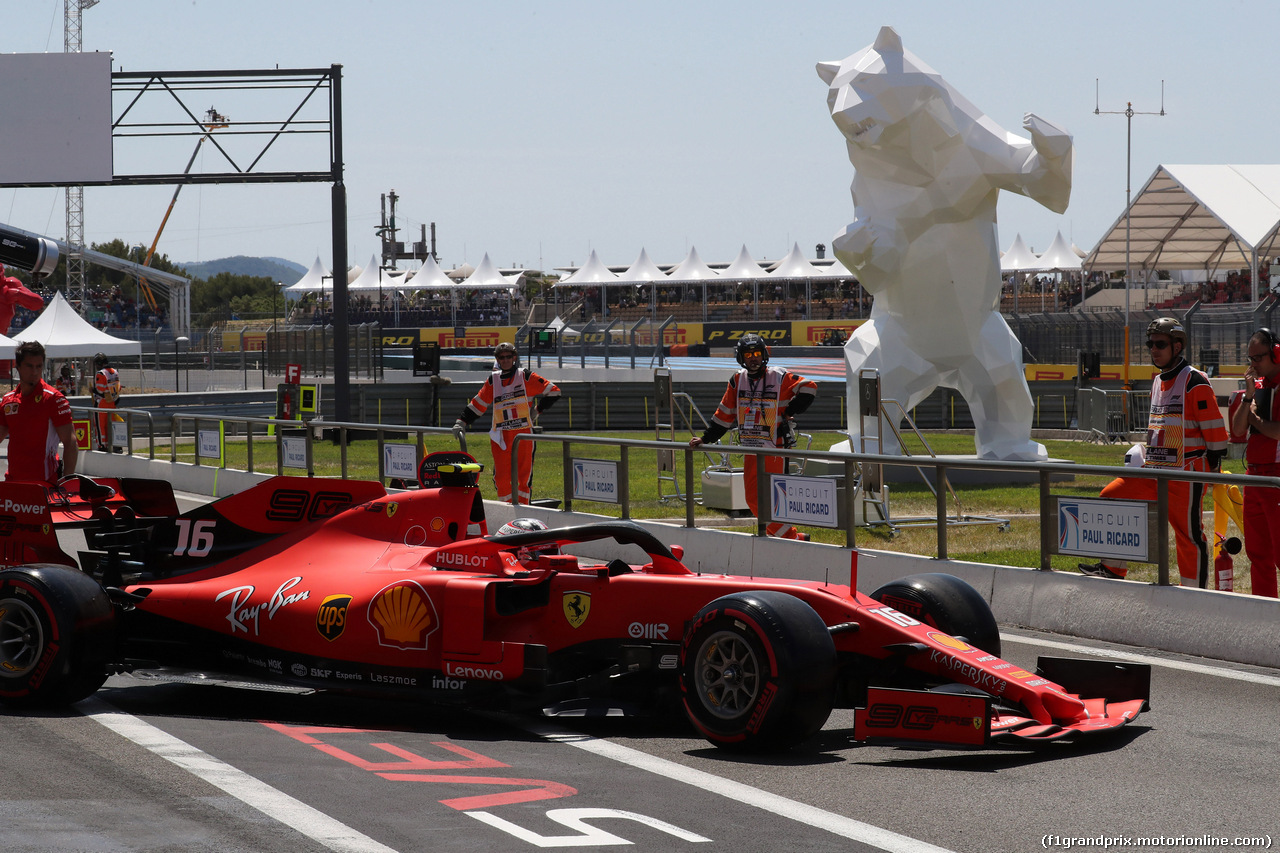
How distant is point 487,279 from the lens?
7656 centimetres

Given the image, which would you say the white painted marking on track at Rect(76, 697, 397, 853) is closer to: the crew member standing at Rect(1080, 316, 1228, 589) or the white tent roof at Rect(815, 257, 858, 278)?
the crew member standing at Rect(1080, 316, 1228, 589)

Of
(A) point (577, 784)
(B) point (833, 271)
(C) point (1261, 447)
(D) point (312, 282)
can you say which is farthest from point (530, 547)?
(D) point (312, 282)

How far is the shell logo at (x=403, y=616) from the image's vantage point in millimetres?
7105

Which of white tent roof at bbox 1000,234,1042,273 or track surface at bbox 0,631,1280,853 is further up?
white tent roof at bbox 1000,234,1042,273

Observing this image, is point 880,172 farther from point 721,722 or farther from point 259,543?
point 721,722

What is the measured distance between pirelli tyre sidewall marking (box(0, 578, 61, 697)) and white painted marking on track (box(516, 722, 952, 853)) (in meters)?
2.47

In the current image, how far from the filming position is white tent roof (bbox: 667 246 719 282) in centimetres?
6969

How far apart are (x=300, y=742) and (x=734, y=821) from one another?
242cm

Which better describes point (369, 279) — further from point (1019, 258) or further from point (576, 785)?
point (576, 785)

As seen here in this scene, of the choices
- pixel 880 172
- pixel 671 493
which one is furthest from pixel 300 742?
pixel 880 172

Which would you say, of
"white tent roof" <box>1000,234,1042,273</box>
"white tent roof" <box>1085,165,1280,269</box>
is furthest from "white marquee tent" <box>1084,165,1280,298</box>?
"white tent roof" <box>1000,234,1042,273</box>

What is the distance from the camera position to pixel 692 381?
3847 cm

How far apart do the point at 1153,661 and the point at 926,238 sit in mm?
11210

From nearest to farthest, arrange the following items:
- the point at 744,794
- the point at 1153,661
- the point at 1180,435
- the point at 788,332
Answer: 1. the point at 744,794
2. the point at 1153,661
3. the point at 1180,435
4. the point at 788,332
